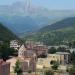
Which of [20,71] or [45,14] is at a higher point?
[45,14]

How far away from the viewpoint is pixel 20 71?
27.2 metres

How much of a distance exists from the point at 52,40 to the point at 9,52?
98.7ft

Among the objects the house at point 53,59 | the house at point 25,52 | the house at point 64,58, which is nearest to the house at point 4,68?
the house at point 53,59

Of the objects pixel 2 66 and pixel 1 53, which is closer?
pixel 2 66

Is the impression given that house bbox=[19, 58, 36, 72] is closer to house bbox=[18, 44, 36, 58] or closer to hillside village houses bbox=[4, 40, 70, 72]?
hillside village houses bbox=[4, 40, 70, 72]

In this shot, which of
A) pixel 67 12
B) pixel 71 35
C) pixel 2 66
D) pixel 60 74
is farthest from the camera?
pixel 67 12

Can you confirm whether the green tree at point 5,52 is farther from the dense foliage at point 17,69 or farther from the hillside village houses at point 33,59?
the dense foliage at point 17,69

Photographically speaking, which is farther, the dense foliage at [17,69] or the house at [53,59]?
the house at [53,59]

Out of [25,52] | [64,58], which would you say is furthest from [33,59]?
[64,58]

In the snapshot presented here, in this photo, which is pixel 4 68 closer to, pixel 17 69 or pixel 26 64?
pixel 17 69

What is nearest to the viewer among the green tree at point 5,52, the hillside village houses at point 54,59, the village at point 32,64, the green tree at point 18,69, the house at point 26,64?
the village at point 32,64

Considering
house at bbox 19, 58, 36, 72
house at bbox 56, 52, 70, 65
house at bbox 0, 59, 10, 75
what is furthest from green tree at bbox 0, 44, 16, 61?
house at bbox 0, 59, 10, 75

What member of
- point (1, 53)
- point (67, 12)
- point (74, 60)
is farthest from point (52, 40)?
point (67, 12)

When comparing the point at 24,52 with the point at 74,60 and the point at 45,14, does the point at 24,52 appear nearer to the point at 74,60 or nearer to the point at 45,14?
the point at 74,60
